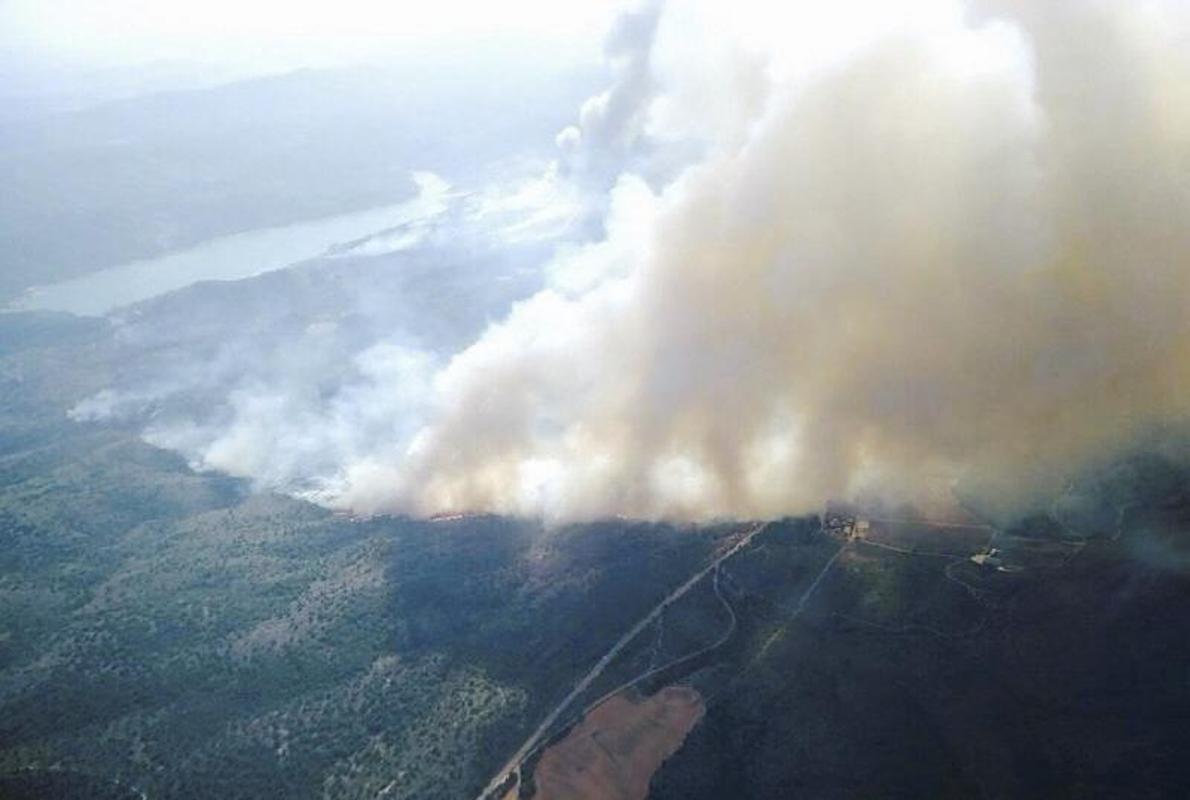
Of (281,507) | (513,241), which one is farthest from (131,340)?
(281,507)

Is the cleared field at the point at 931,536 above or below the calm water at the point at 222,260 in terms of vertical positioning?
below

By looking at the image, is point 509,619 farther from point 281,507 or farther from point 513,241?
point 513,241

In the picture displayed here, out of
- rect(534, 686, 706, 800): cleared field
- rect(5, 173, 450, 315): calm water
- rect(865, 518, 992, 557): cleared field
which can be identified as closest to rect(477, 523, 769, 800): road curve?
rect(534, 686, 706, 800): cleared field

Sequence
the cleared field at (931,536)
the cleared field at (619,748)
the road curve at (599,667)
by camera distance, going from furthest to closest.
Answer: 1. the cleared field at (931,536)
2. the road curve at (599,667)
3. the cleared field at (619,748)

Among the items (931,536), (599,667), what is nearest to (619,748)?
(599,667)

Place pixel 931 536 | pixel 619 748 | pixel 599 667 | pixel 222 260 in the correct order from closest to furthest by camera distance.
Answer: pixel 619 748 → pixel 599 667 → pixel 931 536 → pixel 222 260

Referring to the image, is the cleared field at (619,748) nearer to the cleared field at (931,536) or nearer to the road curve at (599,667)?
the road curve at (599,667)

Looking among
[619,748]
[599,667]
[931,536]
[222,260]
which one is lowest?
[619,748]

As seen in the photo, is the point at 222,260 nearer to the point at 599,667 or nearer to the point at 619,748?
the point at 599,667

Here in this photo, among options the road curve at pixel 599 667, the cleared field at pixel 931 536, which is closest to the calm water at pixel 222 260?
the road curve at pixel 599 667

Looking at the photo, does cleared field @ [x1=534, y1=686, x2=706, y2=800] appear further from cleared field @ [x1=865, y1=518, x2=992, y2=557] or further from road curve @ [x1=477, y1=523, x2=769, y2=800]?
cleared field @ [x1=865, y1=518, x2=992, y2=557]
